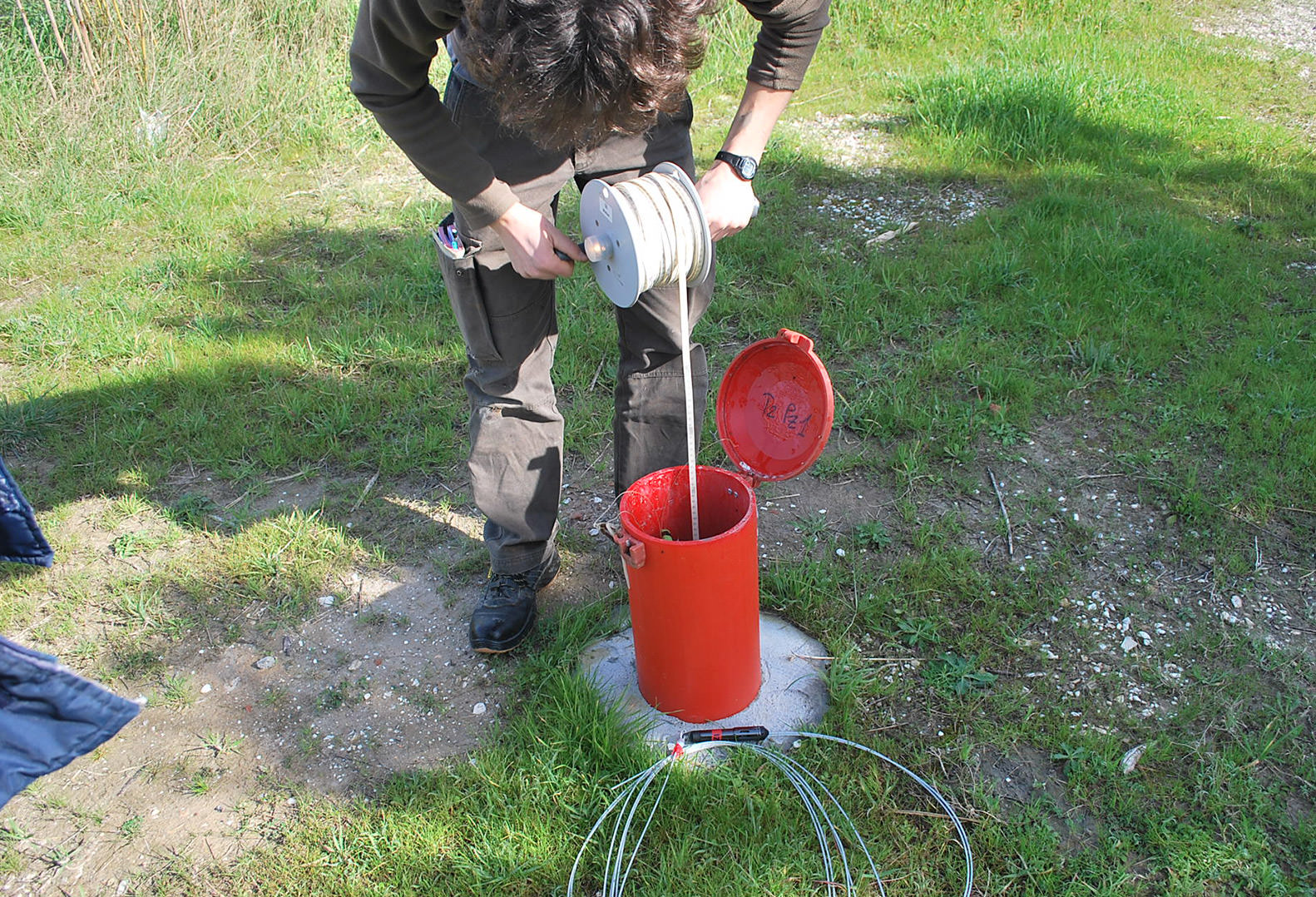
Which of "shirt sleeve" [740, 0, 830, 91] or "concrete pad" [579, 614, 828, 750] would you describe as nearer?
"shirt sleeve" [740, 0, 830, 91]

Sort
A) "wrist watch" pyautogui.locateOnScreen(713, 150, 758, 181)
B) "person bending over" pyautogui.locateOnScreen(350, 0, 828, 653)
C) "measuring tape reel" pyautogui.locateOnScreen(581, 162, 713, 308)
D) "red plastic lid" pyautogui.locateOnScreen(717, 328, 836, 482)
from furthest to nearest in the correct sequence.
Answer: "red plastic lid" pyautogui.locateOnScreen(717, 328, 836, 482) < "wrist watch" pyautogui.locateOnScreen(713, 150, 758, 181) < "measuring tape reel" pyautogui.locateOnScreen(581, 162, 713, 308) < "person bending over" pyautogui.locateOnScreen(350, 0, 828, 653)

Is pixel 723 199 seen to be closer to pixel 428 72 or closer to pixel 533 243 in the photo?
pixel 533 243

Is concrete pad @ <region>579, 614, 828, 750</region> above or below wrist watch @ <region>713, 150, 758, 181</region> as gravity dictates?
below

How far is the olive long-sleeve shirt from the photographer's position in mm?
1769

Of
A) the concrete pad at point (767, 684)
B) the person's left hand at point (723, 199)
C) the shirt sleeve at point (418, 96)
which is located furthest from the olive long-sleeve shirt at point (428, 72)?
the concrete pad at point (767, 684)

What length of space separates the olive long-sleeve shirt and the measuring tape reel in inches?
8.8

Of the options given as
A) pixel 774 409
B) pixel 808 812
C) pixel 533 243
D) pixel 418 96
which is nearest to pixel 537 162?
pixel 533 243

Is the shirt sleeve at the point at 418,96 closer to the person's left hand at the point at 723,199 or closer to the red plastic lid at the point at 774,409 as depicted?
the person's left hand at the point at 723,199

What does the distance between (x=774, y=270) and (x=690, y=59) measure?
2683 millimetres

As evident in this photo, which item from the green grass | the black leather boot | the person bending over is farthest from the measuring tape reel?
the green grass

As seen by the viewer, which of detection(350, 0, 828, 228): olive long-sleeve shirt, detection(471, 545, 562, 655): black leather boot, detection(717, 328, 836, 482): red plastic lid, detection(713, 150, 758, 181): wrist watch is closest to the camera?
detection(350, 0, 828, 228): olive long-sleeve shirt

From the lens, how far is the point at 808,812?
2.20m

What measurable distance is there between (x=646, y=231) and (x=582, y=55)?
43 centimetres

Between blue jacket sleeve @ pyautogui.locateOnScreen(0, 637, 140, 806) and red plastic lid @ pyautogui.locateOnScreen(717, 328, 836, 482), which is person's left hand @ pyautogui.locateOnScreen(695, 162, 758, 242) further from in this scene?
blue jacket sleeve @ pyautogui.locateOnScreen(0, 637, 140, 806)
